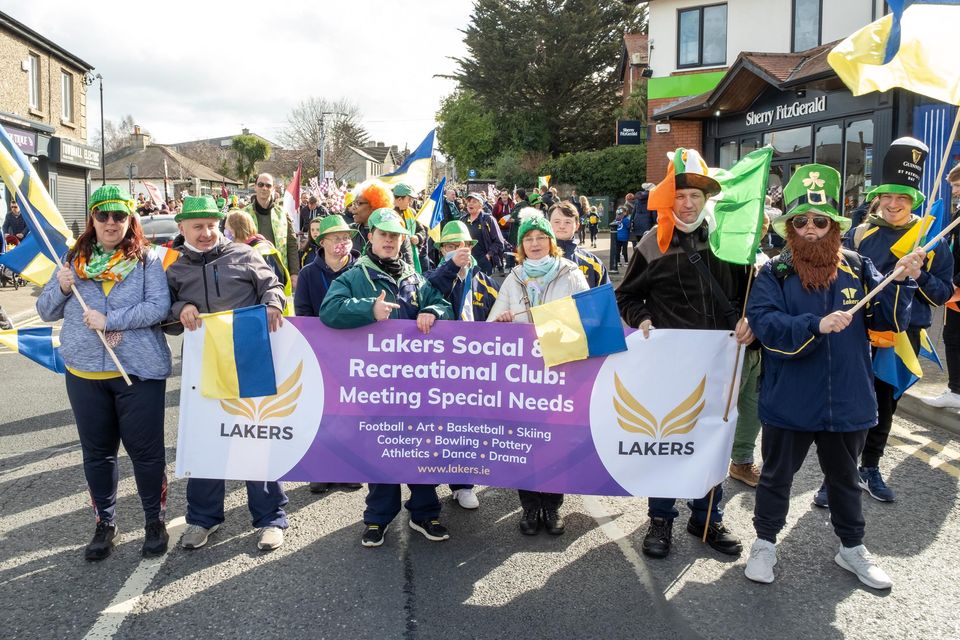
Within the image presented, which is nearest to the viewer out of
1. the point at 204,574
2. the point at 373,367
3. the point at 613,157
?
the point at 204,574

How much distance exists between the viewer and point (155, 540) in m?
4.18

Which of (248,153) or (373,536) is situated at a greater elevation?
(248,153)

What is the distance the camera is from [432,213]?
26.6 feet

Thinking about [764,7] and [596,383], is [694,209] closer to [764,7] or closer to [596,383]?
[596,383]

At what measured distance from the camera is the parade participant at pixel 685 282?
4.09 metres

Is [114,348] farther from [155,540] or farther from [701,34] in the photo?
[701,34]

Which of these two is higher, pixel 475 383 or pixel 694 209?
pixel 694 209

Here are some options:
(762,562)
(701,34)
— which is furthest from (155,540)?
(701,34)

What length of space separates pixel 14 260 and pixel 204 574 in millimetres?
2127

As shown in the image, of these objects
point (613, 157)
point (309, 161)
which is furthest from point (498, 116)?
point (309, 161)

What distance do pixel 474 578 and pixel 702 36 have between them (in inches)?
892

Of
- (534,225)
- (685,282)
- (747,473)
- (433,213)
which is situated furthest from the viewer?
(433,213)

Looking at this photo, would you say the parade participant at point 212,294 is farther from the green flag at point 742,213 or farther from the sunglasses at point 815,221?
the sunglasses at point 815,221

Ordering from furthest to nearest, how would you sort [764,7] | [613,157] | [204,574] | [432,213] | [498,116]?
[498,116]
[613,157]
[764,7]
[432,213]
[204,574]
